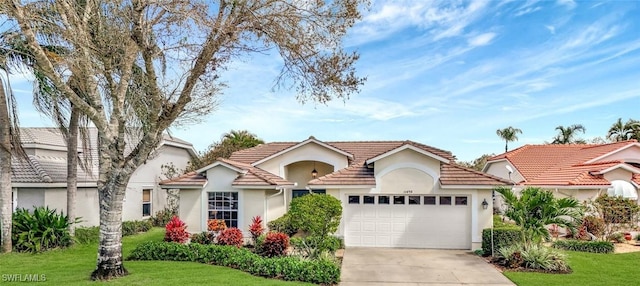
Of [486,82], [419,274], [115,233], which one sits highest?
[486,82]

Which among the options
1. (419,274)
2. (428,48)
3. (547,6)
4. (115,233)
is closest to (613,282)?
(419,274)

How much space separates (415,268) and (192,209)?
10.5 meters

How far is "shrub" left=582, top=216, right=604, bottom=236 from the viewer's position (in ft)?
64.6

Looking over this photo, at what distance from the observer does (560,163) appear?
29.0 m

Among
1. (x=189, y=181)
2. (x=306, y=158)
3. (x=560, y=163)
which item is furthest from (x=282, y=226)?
(x=560, y=163)

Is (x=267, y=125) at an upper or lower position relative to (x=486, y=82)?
lower

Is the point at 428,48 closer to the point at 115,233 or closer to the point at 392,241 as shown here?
the point at 392,241

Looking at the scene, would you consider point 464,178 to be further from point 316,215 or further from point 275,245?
point 275,245

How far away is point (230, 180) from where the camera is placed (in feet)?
65.4

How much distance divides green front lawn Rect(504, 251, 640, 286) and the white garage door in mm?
4361

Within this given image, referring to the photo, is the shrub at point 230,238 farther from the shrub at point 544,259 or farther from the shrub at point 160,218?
the shrub at point 160,218

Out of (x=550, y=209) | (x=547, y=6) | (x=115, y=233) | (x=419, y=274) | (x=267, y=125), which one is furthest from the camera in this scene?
(x=267, y=125)

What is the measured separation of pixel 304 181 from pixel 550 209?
1306cm

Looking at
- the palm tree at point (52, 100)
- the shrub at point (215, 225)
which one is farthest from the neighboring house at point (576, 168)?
the palm tree at point (52, 100)
